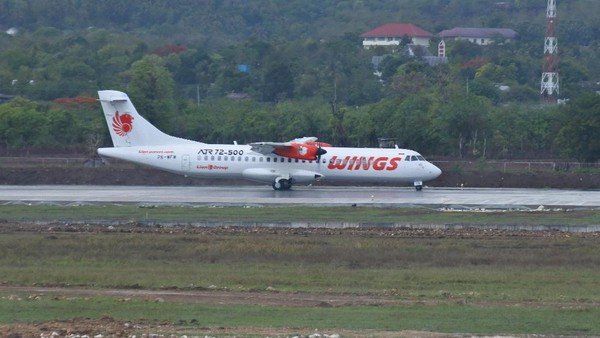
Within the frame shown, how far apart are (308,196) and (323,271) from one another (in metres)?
20.5

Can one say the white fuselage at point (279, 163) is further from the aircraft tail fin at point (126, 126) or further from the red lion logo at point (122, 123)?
the red lion logo at point (122, 123)

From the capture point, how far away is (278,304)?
22.4 m

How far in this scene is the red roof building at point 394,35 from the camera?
13788 centimetres

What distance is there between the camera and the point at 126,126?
52.1 m

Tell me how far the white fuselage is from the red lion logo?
0.89 m

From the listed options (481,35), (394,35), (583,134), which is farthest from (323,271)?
(481,35)

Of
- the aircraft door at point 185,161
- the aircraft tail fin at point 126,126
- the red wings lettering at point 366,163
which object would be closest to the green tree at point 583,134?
the red wings lettering at point 366,163

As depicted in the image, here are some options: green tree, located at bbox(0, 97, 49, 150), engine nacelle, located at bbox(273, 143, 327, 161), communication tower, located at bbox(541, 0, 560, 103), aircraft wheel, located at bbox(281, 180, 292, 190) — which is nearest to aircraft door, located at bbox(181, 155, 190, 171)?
engine nacelle, located at bbox(273, 143, 327, 161)

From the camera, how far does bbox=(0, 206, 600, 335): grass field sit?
20.7 meters

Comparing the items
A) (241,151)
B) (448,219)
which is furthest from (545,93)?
(448,219)

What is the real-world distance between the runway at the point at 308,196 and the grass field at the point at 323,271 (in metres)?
3.63

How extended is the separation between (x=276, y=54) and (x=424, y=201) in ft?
240

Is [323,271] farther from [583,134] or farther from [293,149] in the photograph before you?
[583,134]

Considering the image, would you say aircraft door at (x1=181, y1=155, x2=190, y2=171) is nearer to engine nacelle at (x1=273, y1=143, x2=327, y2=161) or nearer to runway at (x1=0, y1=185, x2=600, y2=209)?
runway at (x1=0, y1=185, x2=600, y2=209)
